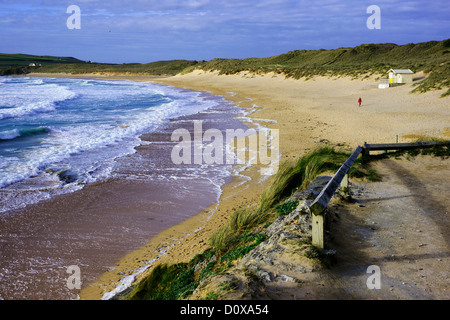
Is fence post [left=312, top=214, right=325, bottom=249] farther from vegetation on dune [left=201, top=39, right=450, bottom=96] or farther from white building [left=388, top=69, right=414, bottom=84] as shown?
white building [left=388, top=69, right=414, bottom=84]

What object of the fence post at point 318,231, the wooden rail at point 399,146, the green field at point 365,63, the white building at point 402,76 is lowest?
the fence post at point 318,231

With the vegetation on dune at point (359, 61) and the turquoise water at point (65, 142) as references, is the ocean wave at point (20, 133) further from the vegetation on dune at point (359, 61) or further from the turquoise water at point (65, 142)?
the vegetation on dune at point (359, 61)

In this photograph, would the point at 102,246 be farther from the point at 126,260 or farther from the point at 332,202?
the point at 332,202

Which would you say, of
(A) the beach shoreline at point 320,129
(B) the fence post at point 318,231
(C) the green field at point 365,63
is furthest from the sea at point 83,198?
(C) the green field at point 365,63

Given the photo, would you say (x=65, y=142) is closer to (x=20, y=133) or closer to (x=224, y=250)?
(x=20, y=133)

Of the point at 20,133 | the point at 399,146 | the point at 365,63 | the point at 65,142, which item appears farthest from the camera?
the point at 365,63

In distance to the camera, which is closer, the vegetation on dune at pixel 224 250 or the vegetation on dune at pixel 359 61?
the vegetation on dune at pixel 224 250

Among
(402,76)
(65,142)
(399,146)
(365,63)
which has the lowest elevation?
(65,142)

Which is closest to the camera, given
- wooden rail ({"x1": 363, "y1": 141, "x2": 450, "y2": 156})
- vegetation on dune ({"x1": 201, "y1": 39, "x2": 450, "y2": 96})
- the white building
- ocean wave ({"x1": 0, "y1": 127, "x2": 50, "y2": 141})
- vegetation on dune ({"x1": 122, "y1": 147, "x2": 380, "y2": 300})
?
vegetation on dune ({"x1": 122, "y1": 147, "x2": 380, "y2": 300})

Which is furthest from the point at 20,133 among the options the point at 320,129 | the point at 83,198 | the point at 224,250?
the point at 224,250

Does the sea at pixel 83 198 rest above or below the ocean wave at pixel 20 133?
below

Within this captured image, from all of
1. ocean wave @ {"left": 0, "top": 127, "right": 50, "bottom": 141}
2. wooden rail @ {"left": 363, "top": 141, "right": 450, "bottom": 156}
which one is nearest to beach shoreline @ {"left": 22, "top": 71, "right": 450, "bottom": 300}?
wooden rail @ {"left": 363, "top": 141, "right": 450, "bottom": 156}

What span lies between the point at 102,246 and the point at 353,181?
15.7 ft

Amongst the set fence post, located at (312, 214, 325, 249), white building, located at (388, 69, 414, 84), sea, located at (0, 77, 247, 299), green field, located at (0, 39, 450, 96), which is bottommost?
sea, located at (0, 77, 247, 299)
